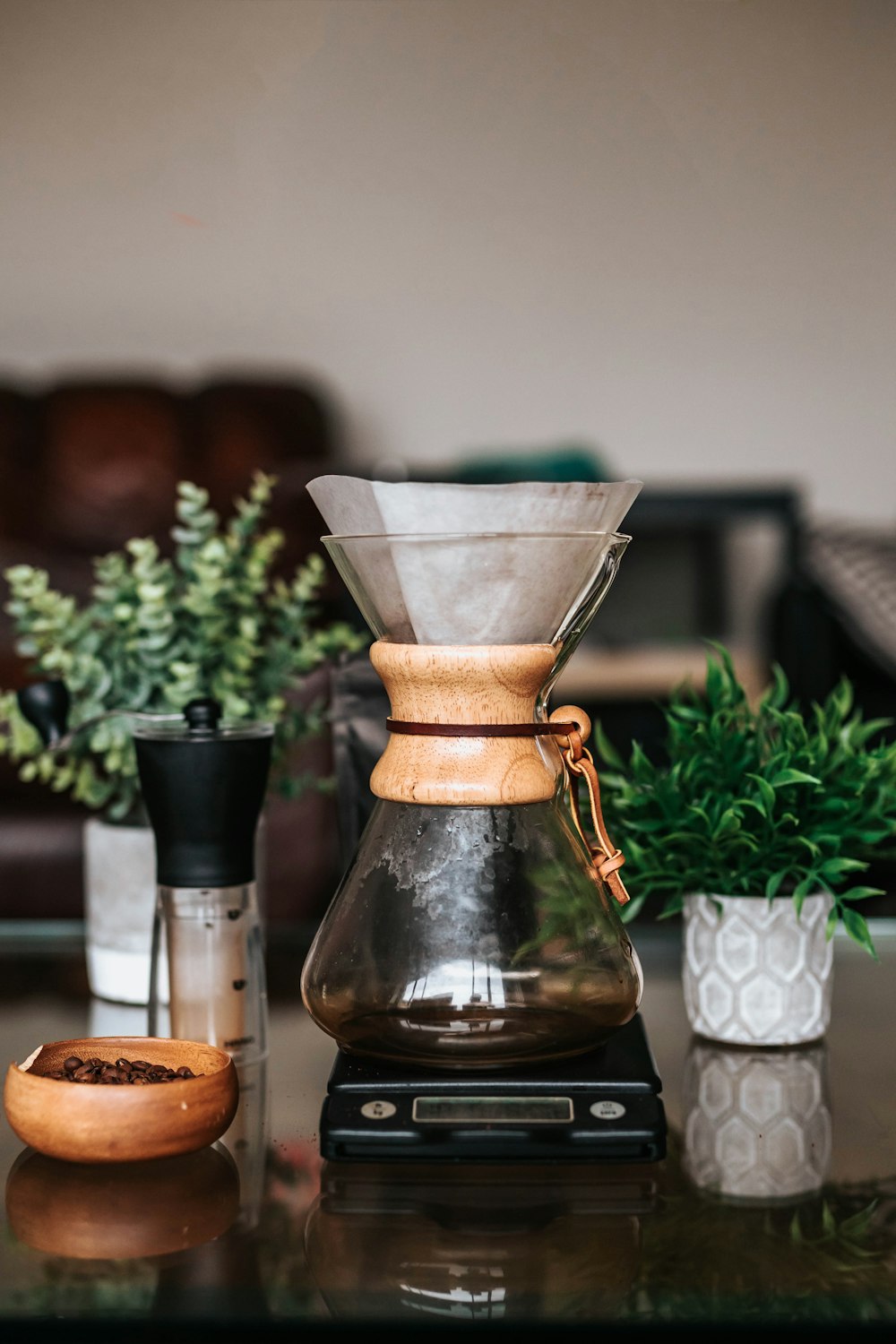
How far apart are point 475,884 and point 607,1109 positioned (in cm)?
10

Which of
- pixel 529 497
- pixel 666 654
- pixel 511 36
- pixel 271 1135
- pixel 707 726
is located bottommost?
pixel 666 654

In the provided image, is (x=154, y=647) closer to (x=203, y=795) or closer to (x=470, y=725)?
(x=203, y=795)

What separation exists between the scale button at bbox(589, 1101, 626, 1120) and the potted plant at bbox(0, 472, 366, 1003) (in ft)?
1.22

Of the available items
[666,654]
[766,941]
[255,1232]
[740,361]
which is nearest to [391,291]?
[740,361]

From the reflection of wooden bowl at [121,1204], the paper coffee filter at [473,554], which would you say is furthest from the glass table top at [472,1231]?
the paper coffee filter at [473,554]

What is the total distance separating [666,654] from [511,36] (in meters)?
1.43

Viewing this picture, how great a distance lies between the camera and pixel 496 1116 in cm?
51

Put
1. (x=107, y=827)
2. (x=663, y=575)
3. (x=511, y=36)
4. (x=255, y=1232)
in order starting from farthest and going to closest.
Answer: (x=663, y=575), (x=511, y=36), (x=107, y=827), (x=255, y=1232)

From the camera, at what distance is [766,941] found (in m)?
0.68

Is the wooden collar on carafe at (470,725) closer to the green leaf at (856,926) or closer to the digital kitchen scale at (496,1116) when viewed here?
the digital kitchen scale at (496,1116)

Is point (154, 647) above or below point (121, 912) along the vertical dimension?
above

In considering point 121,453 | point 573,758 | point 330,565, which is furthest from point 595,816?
point 121,453

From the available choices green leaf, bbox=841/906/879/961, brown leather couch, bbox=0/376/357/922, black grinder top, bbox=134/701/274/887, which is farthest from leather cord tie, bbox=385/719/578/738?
brown leather couch, bbox=0/376/357/922

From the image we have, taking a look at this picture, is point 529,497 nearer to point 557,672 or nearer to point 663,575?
point 557,672
